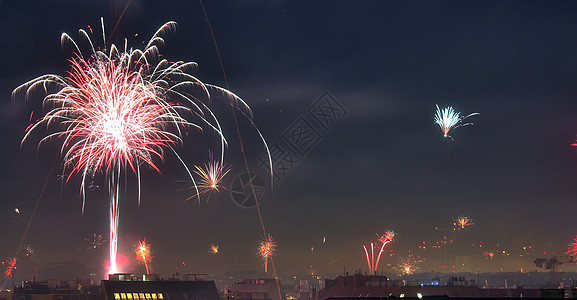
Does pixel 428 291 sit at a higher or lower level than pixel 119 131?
lower

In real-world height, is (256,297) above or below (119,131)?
below

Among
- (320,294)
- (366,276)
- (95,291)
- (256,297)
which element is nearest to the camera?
(95,291)

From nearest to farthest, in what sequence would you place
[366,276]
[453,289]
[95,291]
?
1. [95,291]
2. [453,289]
3. [366,276]

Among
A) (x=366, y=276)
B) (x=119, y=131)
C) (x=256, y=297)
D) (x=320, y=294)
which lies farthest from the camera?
(x=320, y=294)

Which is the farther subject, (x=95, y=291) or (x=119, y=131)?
(x=95, y=291)

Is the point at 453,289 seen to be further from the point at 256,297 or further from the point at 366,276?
the point at 256,297

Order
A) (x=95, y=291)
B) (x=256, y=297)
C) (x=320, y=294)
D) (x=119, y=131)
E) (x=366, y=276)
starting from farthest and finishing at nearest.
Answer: (x=320, y=294) → (x=366, y=276) → (x=256, y=297) → (x=95, y=291) → (x=119, y=131)

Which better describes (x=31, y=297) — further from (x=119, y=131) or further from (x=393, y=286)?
(x=393, y=286)

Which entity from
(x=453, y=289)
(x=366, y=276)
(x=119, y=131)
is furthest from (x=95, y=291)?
(x=453, y=289)

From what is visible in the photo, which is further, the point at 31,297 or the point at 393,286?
the point at 393,286

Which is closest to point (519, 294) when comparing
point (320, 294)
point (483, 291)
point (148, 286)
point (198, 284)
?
point (483, 291)
